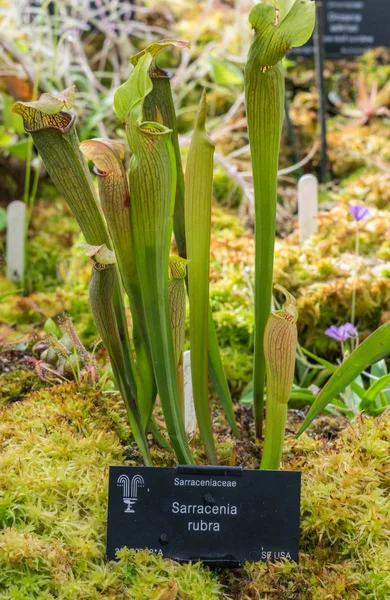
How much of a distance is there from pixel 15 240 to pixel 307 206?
96 cm

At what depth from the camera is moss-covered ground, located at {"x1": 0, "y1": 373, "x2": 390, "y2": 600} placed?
0.82 meters

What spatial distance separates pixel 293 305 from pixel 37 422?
494 mm

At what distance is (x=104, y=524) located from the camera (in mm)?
913

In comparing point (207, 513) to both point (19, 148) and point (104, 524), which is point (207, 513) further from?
point (19, 148)

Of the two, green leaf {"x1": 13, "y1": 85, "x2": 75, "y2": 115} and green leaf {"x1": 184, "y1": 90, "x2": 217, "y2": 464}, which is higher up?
green leaf {"x1": 13, "y1": 85, "x2": 75, "y2": 115}

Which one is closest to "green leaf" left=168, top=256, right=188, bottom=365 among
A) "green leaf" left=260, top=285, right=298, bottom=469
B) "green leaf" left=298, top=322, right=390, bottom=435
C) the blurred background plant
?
"green leaf" left=260, top=285, right=298, bottom=469

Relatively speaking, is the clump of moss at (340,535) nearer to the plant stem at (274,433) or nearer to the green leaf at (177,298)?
the plant stem at (274,433)

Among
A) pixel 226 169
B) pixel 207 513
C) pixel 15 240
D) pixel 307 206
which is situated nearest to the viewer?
pixel 207 513

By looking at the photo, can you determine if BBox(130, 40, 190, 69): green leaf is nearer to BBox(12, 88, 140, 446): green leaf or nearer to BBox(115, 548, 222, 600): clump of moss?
BBox(12, 88, 140, 446): green leaf

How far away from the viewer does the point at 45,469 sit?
0.95 m

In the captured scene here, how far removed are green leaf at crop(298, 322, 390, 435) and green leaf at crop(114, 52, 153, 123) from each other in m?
0.49

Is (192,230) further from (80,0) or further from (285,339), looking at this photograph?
(80,0)

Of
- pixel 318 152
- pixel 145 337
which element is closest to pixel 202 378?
pixel 145 337

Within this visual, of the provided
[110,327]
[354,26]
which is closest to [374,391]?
[110,327]
